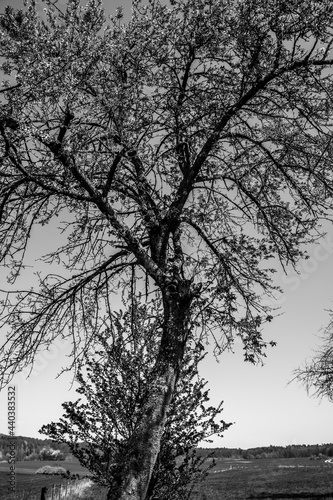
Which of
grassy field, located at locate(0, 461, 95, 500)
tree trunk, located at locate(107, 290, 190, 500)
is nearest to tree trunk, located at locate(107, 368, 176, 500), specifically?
tree trunk, located at locate(107, 290, 190, 500)

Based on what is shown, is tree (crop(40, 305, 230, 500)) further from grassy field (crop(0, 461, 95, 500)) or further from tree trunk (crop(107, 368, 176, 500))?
grassy field (crop(0, 461, 95, 500))

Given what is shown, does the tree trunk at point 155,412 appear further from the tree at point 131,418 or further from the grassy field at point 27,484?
the grassy field at point 27,484

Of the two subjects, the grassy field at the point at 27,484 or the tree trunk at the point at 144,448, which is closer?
the tree trunk at the point at 144,448

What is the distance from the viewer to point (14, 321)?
8812 millimetres

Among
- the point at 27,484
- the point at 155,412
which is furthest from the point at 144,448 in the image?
the point at 27,484

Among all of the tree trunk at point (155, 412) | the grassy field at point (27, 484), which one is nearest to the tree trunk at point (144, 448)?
the tree trunk at point (155, 412)

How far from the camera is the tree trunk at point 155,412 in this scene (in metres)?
5.92

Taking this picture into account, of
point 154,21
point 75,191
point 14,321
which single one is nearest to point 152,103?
point 154,21

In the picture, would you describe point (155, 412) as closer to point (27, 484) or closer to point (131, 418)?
point (131, 418)

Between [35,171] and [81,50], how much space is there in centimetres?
198

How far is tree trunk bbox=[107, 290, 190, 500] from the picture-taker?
19.4 feet

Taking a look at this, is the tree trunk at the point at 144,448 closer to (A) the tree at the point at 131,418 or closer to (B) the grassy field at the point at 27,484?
(A) the tree at the point at 131,418

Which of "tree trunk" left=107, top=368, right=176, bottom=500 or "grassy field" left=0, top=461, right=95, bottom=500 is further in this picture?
"grassy field" left=0, top=461, right=95, bottom=500

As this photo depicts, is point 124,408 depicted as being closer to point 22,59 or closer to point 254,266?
point 254,266
